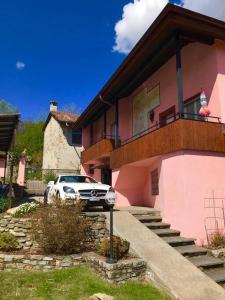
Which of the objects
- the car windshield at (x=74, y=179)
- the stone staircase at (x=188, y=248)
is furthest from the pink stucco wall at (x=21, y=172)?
the stone staircase at (x=188, y=248)

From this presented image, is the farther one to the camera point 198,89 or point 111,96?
point 111,96

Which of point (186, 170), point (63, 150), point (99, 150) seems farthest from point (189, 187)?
point (63, 150)

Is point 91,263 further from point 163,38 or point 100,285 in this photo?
point 163,38

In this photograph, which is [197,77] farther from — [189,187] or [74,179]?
[74,179]

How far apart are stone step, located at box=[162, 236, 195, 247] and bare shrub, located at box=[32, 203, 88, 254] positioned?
2.50m

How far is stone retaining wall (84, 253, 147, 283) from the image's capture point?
23.6ft

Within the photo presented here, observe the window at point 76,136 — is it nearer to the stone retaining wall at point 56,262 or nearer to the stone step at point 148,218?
the stone step at point 148,218

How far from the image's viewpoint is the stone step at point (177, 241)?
9.30 meters

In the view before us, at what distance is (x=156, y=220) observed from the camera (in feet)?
36.8

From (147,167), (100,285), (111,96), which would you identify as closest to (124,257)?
(100,285)

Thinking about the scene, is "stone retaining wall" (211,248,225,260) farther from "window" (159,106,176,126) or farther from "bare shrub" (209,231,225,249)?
"window" (159,106,176,126)

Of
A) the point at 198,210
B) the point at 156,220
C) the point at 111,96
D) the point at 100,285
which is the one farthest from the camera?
the point at 111,96

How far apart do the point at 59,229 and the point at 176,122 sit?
5.08 meters

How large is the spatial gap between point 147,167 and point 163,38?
229 inches
